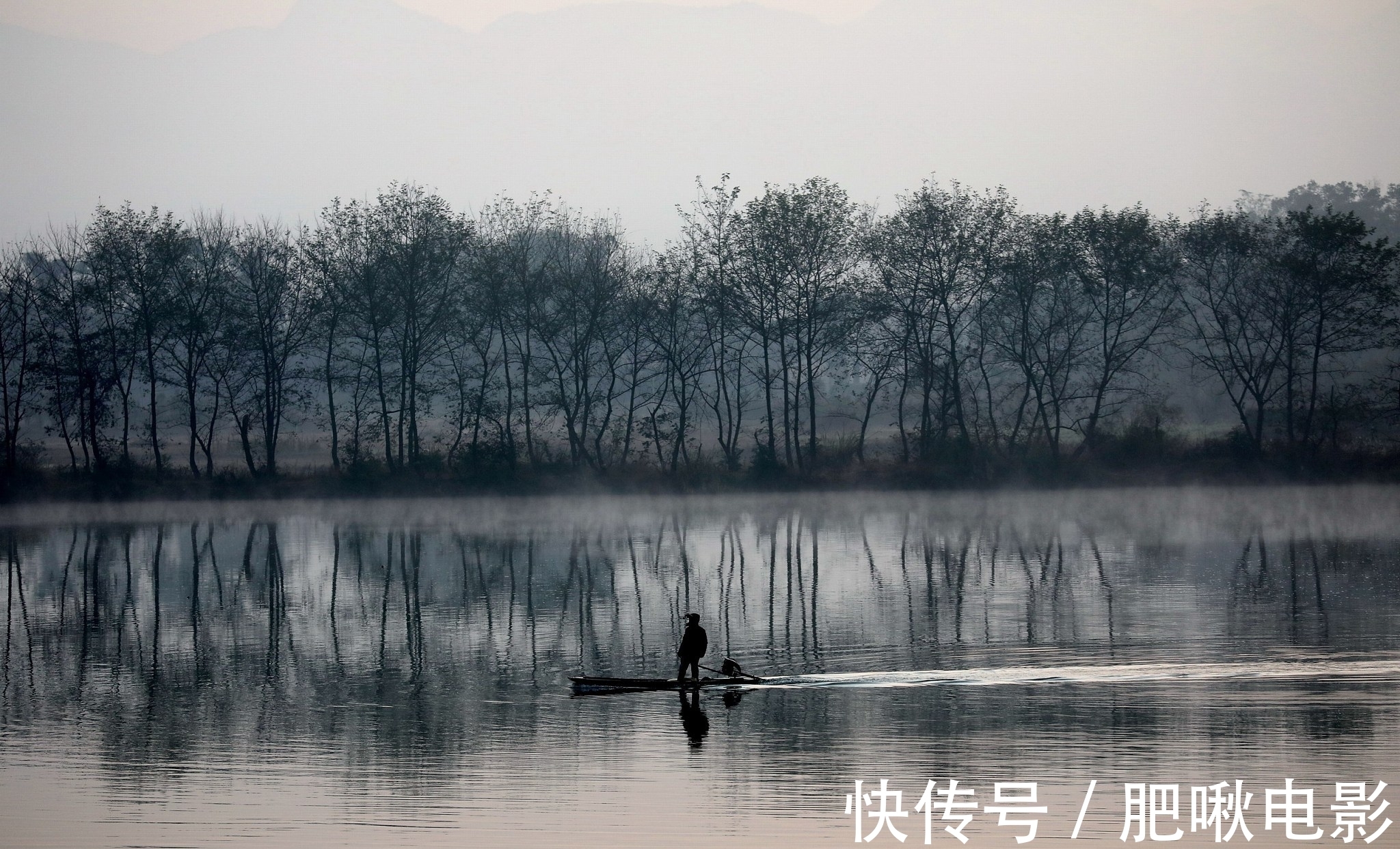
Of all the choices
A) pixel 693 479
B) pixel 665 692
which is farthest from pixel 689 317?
pixel 665 692

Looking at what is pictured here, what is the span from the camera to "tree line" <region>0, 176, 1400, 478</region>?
71.1 metres

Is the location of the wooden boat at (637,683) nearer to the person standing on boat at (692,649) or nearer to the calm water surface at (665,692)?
the person standing on boat at (692,649)

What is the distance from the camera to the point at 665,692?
21.5 meters

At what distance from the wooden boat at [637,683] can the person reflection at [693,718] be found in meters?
0.16

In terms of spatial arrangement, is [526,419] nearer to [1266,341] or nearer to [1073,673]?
[1266,341]

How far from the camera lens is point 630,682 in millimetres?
20922

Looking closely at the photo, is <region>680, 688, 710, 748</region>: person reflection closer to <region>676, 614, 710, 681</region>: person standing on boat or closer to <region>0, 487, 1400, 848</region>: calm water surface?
<region>0, 487, 1400, 848</region>: calm water surface

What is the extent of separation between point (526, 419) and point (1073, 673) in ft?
179

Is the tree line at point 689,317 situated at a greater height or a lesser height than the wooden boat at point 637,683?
greater

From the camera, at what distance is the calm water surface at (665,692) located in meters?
15.4

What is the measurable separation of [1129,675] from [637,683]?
7.30 meters

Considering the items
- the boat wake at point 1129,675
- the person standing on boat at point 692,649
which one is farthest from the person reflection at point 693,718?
the boat wake at point 1129,675

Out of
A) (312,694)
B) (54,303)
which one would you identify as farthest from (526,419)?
(312,694)

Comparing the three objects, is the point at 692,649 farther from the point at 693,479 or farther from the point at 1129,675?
the point at 693,479
